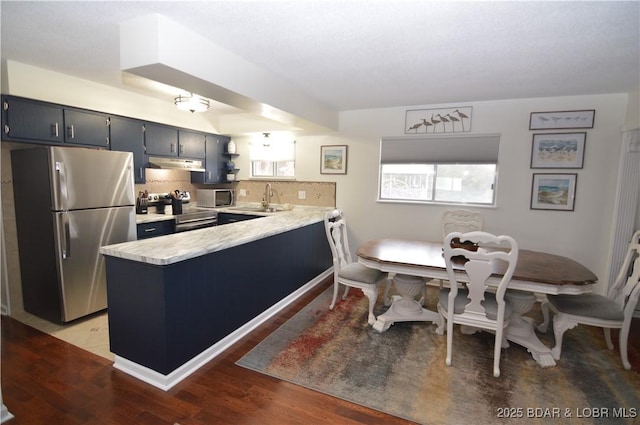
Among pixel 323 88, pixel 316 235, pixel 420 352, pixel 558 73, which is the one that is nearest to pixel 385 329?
pixel 420 352

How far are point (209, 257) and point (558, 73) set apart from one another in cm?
321

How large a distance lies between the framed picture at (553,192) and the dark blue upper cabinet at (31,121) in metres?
4.93

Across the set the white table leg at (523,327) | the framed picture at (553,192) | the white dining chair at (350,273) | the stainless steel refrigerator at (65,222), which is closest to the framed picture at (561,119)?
the framed picture at (553,192)

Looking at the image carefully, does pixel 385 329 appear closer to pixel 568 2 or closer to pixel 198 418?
pixel 198 418

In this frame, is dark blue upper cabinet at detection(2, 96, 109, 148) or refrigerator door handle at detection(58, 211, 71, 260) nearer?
dark blue upper cabinet at detection(2, 96, 109, 148)

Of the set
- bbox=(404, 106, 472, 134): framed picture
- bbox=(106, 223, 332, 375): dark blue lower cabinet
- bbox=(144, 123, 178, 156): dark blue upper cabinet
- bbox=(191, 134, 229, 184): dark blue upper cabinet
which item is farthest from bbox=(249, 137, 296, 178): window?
bbox=(106, 223, 332, 375): dark blue lower cabinet

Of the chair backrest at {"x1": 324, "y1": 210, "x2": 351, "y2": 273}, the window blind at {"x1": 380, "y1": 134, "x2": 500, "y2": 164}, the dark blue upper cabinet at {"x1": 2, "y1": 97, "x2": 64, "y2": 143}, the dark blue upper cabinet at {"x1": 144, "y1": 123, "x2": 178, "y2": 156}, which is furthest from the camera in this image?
the dark blue upper cabinet at {"x1": 144, "y1": 123, "x2": 178, "y2": 156}

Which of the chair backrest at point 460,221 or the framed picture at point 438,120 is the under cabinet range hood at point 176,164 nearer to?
the framed picture at point 438,120

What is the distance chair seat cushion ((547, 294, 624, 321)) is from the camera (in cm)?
224

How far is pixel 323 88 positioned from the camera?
10.3ft

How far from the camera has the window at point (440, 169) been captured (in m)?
3.69

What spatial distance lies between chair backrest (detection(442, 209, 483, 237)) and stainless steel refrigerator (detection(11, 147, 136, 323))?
3.54 metres

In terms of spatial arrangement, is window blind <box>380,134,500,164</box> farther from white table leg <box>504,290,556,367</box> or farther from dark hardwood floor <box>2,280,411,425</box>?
dark hardwood floor <box>2,280,411,425</box>

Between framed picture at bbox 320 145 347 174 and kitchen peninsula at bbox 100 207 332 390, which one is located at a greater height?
framed picture at bbox 320 145 347 174
